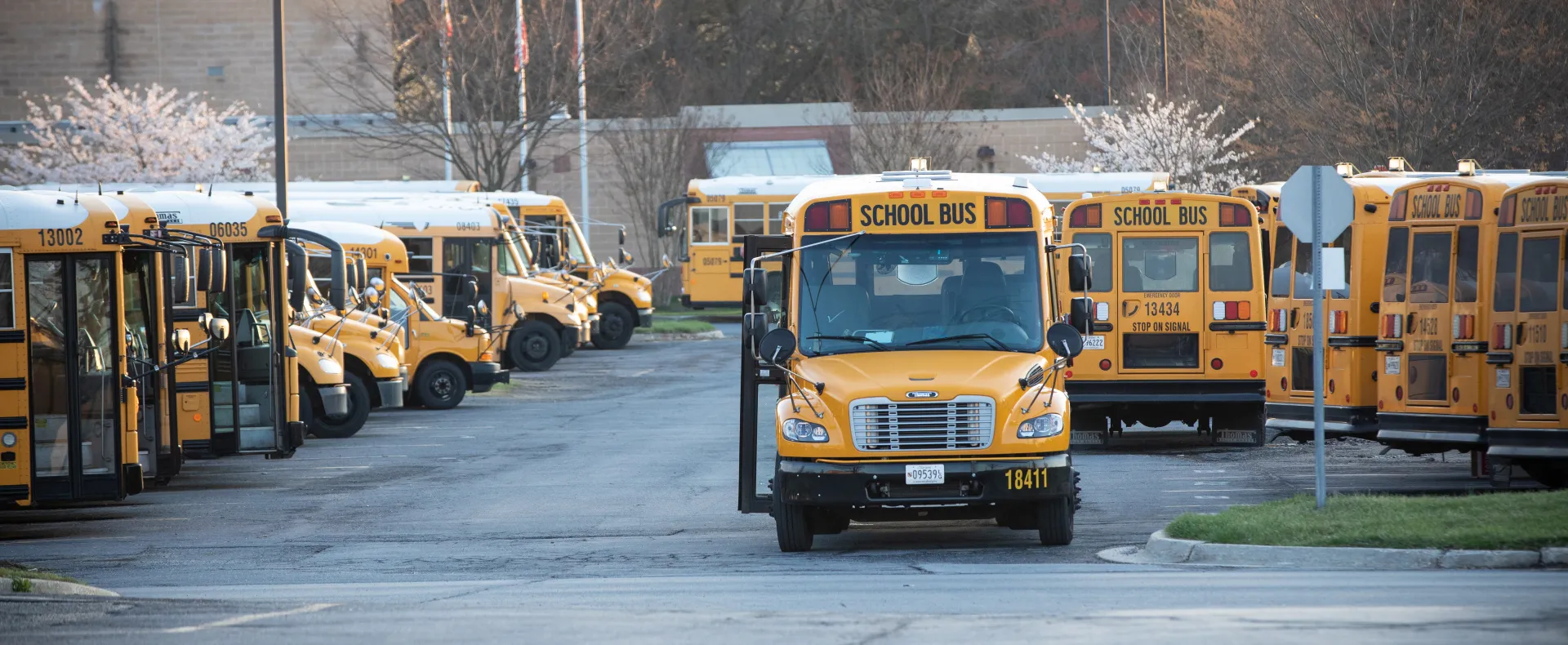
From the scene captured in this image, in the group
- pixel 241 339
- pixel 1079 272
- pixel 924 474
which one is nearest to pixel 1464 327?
pixel 1079 272

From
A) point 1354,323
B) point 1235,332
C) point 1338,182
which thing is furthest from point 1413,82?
point 1338,182

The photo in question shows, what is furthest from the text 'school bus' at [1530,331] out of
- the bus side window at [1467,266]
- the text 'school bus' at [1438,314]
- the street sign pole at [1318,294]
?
the street sign pole at [1318,294]

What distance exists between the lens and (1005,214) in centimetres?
1240

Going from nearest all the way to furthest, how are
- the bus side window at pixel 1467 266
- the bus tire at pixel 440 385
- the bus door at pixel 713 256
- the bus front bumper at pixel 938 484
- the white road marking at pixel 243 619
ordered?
1. the white road marking at pixel 243 619
2. the bus front bumper at pixel 938 484
3. the bus side window at pixel 1467 266
4. the bus tire at pixel 440 385
5. the bus door at pixel 713 256

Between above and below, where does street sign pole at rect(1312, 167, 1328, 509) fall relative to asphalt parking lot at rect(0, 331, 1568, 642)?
above

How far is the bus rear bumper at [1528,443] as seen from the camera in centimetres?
1362

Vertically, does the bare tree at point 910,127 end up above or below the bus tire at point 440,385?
above

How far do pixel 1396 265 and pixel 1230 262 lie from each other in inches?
135

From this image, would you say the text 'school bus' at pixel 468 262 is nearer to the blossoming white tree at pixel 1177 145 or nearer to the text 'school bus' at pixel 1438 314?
the blossoming white tree at pixel 1177 145

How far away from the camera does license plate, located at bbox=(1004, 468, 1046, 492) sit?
453 inches

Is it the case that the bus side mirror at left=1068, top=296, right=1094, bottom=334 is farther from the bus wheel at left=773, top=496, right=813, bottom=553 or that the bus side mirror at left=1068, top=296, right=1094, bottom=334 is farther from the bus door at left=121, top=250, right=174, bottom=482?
the bus door at left=121, top=250, right=174, bottom=482

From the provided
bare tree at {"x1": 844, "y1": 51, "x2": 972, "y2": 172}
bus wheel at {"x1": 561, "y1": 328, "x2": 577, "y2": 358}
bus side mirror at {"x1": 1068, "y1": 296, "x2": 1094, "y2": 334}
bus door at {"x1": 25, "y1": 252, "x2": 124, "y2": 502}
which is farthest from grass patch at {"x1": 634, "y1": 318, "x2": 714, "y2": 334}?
bus side mirror at {"x1": 1068, "y1": 296, "x2": 1094, "y2": 334}

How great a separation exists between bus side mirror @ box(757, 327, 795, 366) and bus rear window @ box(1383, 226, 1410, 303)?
5.98 metres

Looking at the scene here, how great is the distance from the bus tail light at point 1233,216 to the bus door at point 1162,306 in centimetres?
31
